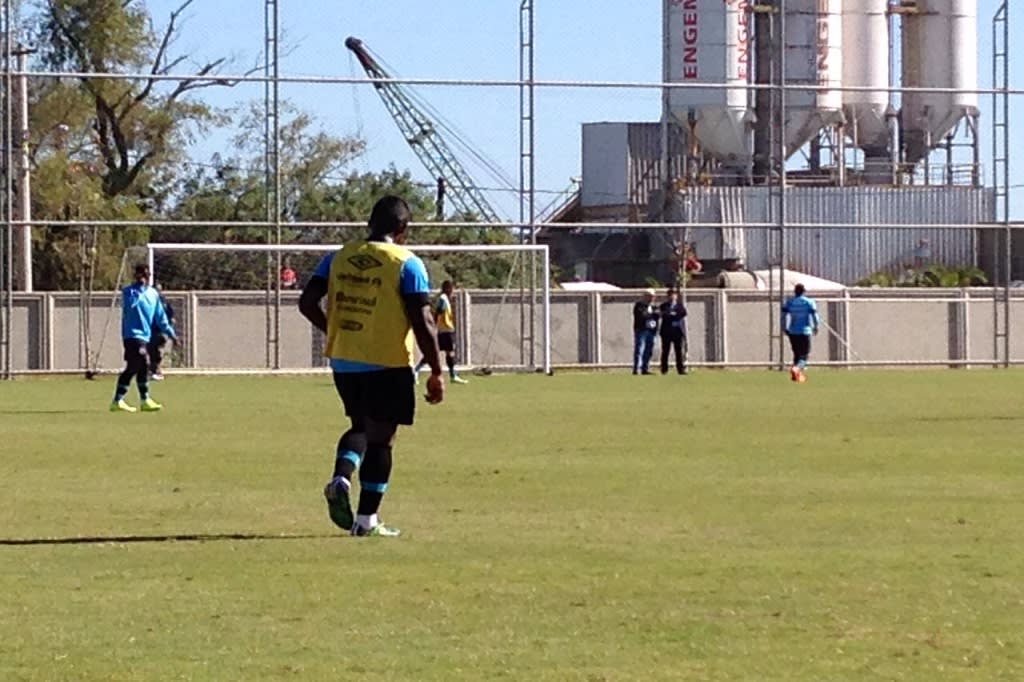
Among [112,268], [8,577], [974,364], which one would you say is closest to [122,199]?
[112,268]

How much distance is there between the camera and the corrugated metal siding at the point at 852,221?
66.4 metres

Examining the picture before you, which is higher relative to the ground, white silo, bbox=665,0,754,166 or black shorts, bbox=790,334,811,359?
white silo, bbox=665,0,754,166

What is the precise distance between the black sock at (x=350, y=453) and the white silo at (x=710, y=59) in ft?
177

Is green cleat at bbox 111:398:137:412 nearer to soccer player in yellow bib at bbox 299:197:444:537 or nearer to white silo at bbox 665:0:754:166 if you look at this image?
soccer player in yellow bib at bbox 299:197:444:537

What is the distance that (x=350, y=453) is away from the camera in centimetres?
1227

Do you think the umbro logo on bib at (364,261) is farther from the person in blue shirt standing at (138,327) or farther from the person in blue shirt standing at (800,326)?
the person in blue shirt standing at (800,326)

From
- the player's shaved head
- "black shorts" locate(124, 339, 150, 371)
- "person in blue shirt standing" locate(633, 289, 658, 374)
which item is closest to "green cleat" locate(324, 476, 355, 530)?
the player's shaved head

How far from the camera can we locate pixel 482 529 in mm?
12789

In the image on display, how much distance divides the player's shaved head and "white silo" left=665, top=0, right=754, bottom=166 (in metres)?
53.9

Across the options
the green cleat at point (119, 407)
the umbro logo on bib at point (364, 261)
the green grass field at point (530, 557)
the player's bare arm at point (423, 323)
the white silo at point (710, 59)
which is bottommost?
the green grass field at point (530, 557)

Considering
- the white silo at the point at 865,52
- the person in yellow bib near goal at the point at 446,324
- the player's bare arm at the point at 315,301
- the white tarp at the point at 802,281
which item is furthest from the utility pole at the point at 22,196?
the white silo at the point at 865,52

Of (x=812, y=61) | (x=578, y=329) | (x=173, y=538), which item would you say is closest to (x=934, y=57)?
(x=812, y=61)

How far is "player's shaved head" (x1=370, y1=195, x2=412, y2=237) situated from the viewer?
12.3 metres

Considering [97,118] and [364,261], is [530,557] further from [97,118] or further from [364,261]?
[97,118]
